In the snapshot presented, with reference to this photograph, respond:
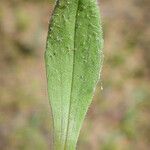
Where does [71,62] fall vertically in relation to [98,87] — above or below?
above

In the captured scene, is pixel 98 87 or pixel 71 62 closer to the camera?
pixel 71 62

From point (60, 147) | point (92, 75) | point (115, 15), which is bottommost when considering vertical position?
point (115, 15)

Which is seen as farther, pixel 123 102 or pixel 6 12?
pixel 6 12

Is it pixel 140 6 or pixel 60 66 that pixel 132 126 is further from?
pixel 60 66

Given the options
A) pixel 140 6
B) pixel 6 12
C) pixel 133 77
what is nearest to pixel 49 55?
pixel 133 77

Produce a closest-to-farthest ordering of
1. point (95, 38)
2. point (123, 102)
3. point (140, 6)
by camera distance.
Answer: point (95, 38) < point (123, 102) < point (140, 6)

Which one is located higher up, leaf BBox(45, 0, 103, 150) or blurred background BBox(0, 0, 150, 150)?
leaf BBox(45, 0, 103, 150)
